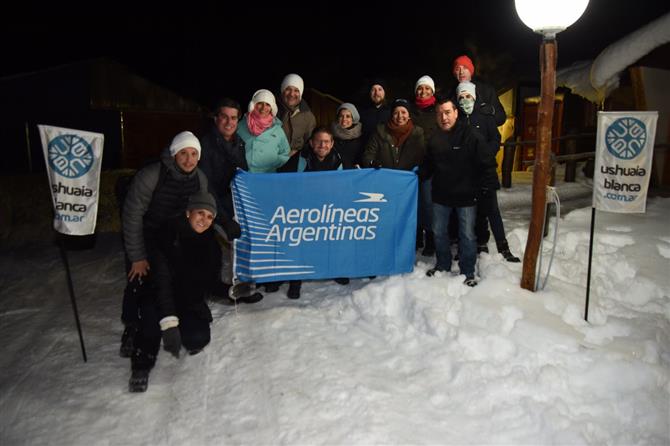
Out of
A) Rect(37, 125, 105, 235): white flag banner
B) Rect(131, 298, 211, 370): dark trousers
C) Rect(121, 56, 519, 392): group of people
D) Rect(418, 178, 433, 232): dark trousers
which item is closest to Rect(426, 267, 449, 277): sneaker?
Rect(121, 56, 519, 392): group of people

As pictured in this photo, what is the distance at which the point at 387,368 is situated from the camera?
3.86m

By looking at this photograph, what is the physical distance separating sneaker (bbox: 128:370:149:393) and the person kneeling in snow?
0.54 feet

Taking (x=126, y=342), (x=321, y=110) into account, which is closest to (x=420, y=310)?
(x=126, y=342)

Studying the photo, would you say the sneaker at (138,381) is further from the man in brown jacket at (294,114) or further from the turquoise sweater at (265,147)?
the man in brown jacket at (294,114)

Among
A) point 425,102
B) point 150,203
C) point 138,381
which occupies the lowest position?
point 138,381

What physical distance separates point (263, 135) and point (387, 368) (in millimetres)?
2987

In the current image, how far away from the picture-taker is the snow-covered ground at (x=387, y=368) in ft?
10.4

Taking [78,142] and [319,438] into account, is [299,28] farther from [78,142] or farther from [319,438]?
[319,438]

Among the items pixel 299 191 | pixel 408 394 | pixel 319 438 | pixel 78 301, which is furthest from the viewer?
pixel 78 301

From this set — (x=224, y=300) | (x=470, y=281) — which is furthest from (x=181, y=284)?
(x=470, y=281)

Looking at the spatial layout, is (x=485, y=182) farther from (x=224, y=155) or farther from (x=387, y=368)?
(x=224, y=155)

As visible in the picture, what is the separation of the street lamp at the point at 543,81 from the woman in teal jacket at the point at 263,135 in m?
2.74

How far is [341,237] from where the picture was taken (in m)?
5.29

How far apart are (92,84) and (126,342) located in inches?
556
